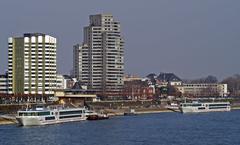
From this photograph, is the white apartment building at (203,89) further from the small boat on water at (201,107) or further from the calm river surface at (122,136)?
the calm river surface at (122,136)

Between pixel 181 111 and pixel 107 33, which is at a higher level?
pixel 107 33

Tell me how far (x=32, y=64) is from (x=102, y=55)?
1322 inches

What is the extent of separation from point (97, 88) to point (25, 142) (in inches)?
3554

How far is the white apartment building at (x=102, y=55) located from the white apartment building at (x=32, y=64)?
89.6 ft

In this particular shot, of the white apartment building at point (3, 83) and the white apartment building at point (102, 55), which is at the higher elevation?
the white apartment building at point (102, 55)

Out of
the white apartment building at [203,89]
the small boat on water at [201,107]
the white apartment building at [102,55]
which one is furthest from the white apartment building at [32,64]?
the white apartment building at [203,89]

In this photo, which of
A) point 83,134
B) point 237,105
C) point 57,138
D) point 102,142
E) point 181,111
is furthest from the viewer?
point 237,105

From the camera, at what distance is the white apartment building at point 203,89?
17082 cm

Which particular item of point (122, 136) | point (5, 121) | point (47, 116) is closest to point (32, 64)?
point (5, 121)

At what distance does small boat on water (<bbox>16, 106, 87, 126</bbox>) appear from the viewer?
202 feet

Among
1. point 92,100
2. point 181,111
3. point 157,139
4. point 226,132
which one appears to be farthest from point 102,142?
point 92,100

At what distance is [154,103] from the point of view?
12325 cm

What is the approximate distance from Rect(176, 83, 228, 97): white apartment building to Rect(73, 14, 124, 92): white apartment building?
37.8 meters

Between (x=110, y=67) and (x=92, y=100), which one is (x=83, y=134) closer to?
(x=92, y=100)
